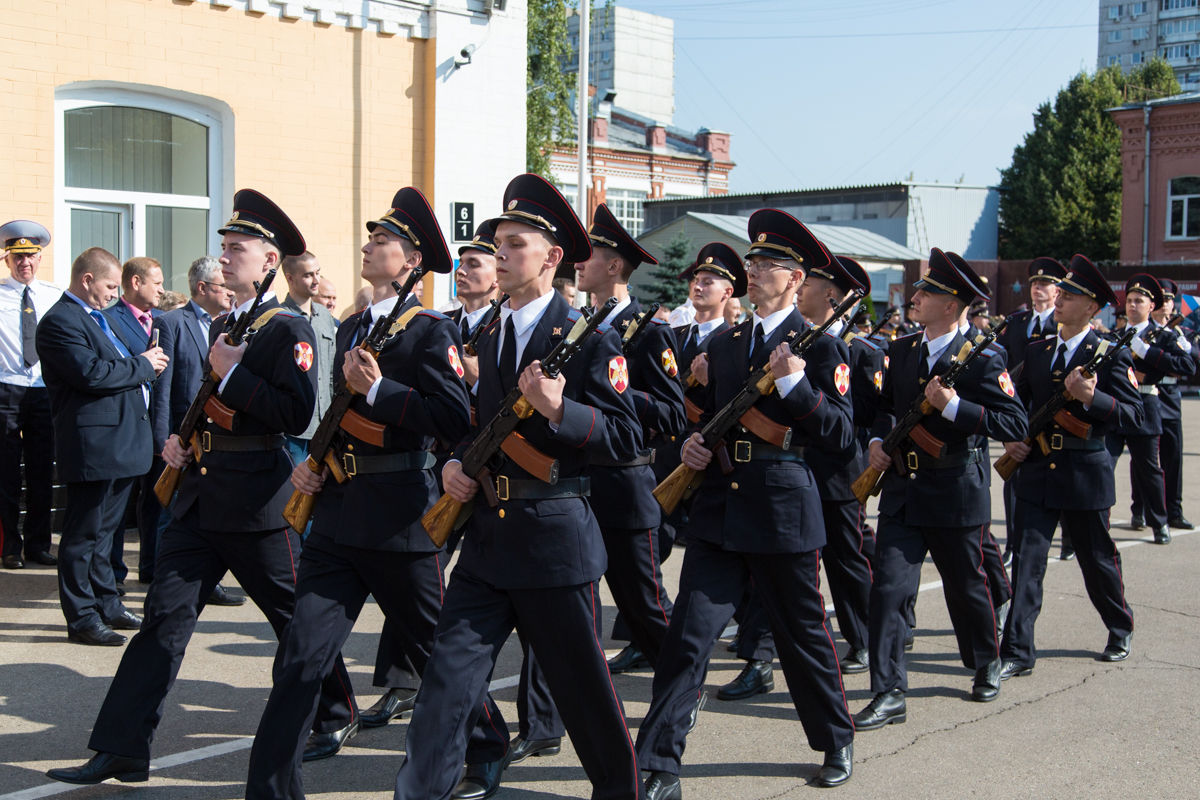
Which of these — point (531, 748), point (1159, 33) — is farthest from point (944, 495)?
point (1159, 33)

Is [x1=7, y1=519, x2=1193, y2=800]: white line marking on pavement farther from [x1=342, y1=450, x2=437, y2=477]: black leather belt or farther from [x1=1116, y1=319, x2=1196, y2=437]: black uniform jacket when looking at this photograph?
[x1=1116, y1=319, x2=1196, y2=437]: black uniform jacket

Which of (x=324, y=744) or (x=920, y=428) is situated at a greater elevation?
(x=920, y=428)

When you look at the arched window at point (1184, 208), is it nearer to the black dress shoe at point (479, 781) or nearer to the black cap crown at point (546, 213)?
the black cap crown at point (546, 213)

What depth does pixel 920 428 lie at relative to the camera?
5504 mm

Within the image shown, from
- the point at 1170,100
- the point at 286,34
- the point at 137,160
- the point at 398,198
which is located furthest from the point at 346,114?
the point at 1170,100

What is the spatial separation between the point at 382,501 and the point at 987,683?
10.4ft

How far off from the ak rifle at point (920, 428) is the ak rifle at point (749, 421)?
876 millimetres

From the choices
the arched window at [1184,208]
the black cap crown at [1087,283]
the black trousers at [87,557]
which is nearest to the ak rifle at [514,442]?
the black trousers at [87,557]

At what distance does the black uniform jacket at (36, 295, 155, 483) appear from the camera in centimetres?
641

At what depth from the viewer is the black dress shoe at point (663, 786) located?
4098mm

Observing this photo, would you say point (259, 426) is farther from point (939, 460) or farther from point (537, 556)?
point (939, 460)

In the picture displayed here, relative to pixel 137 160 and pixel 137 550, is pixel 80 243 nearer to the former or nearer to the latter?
pixel 137 160

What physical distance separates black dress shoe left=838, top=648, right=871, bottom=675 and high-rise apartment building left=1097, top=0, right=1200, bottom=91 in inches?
4410

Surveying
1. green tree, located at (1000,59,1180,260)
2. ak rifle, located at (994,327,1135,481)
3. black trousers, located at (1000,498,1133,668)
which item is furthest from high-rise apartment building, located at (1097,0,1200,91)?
black trousers, located at (1000,498,1133,668)
